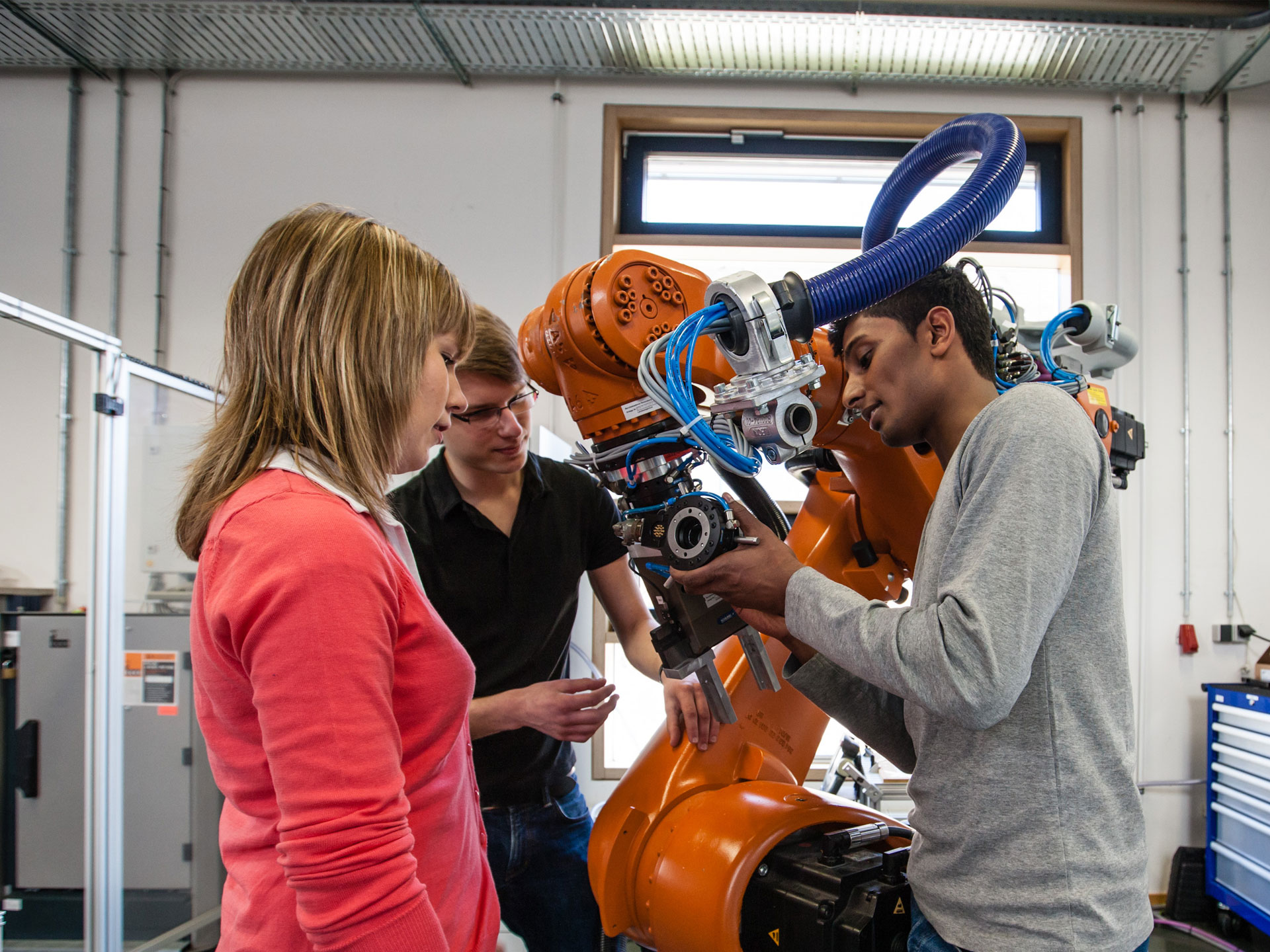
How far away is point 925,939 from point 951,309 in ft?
2.80

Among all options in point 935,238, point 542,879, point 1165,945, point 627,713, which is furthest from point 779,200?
point 1165,945

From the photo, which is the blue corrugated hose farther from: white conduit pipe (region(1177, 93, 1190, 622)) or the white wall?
white conduit pipe (region(1177, 93, 1190, 622))

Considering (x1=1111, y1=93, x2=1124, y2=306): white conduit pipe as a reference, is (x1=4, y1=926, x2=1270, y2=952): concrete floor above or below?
below

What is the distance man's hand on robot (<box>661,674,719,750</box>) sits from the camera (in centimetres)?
130

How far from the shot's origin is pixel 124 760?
275cm

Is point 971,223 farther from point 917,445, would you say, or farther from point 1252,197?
point 1252,197

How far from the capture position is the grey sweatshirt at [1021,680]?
2.72ft

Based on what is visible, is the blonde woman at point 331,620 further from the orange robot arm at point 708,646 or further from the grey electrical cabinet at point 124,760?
the grey electrical cabinet at point 124,760

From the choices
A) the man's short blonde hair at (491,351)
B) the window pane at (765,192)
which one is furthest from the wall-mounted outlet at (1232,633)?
the man's short blonde hair at (491,351)

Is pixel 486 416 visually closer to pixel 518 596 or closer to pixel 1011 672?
pixel 518 596

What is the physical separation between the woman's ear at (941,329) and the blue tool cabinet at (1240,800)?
8.93ft

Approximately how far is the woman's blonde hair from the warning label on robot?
250 cm

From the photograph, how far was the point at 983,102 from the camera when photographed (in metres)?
3.51

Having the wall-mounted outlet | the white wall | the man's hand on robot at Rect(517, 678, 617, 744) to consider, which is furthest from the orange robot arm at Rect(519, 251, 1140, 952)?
the wall-mounted outlet
